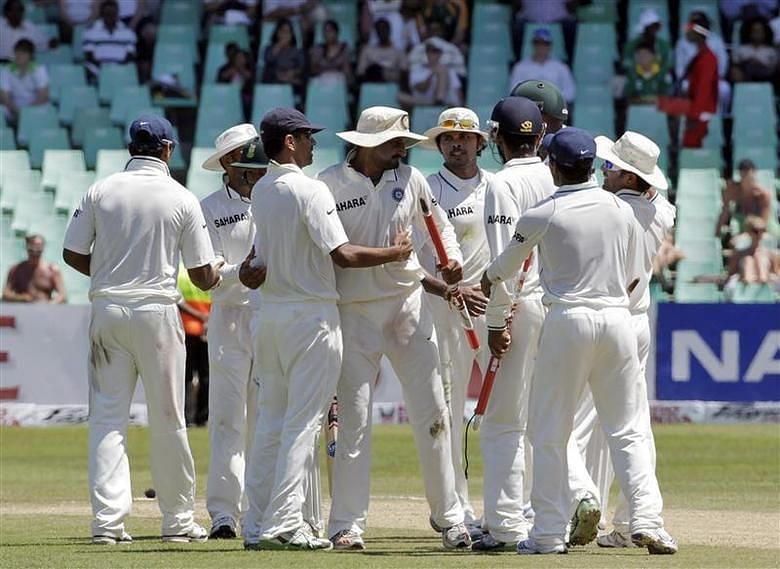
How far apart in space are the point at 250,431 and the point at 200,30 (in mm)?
15762

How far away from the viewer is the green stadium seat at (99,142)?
78.4 ft

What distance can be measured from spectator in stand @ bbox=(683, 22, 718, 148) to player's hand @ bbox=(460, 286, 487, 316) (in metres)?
13.6

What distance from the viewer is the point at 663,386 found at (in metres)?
18.7

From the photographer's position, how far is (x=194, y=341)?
1841 cm

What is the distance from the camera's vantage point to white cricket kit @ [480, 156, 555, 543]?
925 cm

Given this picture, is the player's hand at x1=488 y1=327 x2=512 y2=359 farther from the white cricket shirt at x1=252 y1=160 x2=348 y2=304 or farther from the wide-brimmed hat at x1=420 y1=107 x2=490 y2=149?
the wide-brimmed hat at x1=420 y1=107 x2=490 y2=149

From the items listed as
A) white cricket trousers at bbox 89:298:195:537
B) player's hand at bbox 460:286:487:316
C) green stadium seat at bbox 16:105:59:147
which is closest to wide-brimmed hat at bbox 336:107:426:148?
player's hand at bbox 460:286:487:316

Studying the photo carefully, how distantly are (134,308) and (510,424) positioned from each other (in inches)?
79.3

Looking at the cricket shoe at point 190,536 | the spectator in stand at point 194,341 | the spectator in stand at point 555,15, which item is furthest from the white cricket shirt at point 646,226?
the spectator in stand at point 555,15

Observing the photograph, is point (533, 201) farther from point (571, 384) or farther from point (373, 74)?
point (373, 74)

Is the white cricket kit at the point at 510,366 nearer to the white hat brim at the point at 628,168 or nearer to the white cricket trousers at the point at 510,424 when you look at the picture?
the white cricket trousers at the point at 510,424

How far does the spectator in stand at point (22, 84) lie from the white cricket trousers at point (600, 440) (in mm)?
15798

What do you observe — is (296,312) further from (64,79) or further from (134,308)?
(64,79)

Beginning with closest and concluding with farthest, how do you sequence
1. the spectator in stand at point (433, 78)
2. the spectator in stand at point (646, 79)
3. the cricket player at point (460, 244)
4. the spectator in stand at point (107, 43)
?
the cricket player at point (460, 244), the spectator in stand at point (646, 79), the spectator in stand at point (433, 78), the spectator in stand at point (107, 43)
